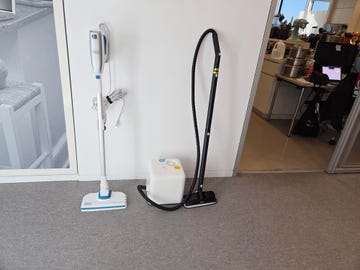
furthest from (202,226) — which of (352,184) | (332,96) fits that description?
(332,96)

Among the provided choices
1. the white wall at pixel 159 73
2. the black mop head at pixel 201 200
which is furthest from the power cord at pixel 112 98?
the black mop head at pixel 201 200

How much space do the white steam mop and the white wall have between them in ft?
0.67

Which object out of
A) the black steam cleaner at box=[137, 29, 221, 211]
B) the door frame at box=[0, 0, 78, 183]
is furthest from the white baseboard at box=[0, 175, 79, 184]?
the black steam cleaner at box=[137, 29, 221, 211]

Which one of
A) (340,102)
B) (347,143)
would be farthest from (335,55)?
(347,143)

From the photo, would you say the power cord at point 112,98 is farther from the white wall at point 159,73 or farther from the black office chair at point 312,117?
the black office chair at point 312,117

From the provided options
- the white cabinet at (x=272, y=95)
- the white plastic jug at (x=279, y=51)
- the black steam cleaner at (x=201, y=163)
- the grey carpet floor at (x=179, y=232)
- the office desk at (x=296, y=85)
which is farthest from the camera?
the white cabinet at (x=272, y=95)

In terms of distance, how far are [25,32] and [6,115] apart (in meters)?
0.65

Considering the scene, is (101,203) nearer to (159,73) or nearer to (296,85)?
(159,73)

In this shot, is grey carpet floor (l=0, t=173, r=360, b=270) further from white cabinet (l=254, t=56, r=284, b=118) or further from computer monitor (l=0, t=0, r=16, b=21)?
white cabinet (l=254, t=56, r=284, b=118)

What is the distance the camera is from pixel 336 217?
2.11m

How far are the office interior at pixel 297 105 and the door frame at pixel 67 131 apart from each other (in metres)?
1.67

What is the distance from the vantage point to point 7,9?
1652mm

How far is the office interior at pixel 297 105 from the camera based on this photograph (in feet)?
9.71

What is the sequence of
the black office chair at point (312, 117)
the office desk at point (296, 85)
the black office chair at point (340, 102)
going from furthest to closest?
the black office chair at point (312, 117) → the office desk at point (296, 85) → the black office chair at point (340, 102)
